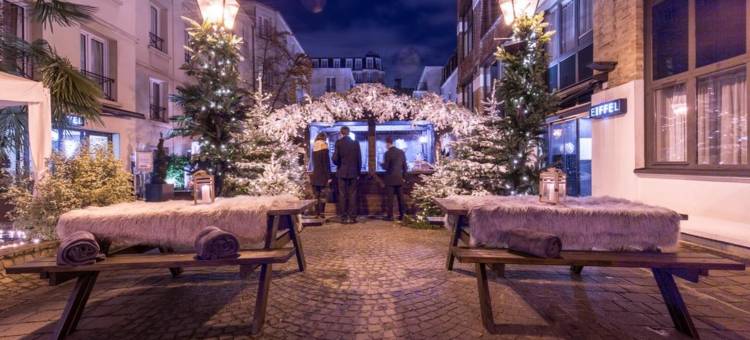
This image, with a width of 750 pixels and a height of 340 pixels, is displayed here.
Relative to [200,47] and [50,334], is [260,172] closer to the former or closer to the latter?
[200,47]

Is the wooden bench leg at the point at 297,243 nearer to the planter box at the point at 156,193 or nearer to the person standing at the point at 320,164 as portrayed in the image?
the person standing at the point at 320,164

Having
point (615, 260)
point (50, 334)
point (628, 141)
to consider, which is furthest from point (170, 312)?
point (628, 141)

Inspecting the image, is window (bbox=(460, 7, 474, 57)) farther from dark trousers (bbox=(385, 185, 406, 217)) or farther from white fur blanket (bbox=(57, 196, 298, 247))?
white fur blanket (bbox=(57, 196, 298, 247))

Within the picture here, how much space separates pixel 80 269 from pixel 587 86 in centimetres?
996

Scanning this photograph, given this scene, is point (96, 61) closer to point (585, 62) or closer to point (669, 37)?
point (585, 62)

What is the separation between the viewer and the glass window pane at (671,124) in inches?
278

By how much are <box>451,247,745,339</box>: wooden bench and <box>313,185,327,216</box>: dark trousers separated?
638cm

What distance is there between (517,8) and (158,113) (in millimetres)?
15755

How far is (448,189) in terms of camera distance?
7.89 m

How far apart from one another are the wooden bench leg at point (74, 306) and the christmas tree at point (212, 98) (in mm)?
3971

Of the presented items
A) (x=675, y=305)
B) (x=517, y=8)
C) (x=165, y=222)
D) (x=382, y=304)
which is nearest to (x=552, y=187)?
(x=675, y=305)

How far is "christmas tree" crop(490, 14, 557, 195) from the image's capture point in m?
6.84

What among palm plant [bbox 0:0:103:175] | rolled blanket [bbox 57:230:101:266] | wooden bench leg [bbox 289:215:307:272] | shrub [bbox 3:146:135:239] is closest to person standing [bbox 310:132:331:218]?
shrub [bbox 3:146:135:239]

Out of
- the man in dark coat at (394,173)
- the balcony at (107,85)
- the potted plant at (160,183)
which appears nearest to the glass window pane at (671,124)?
the man in dark coat at (394,173)
